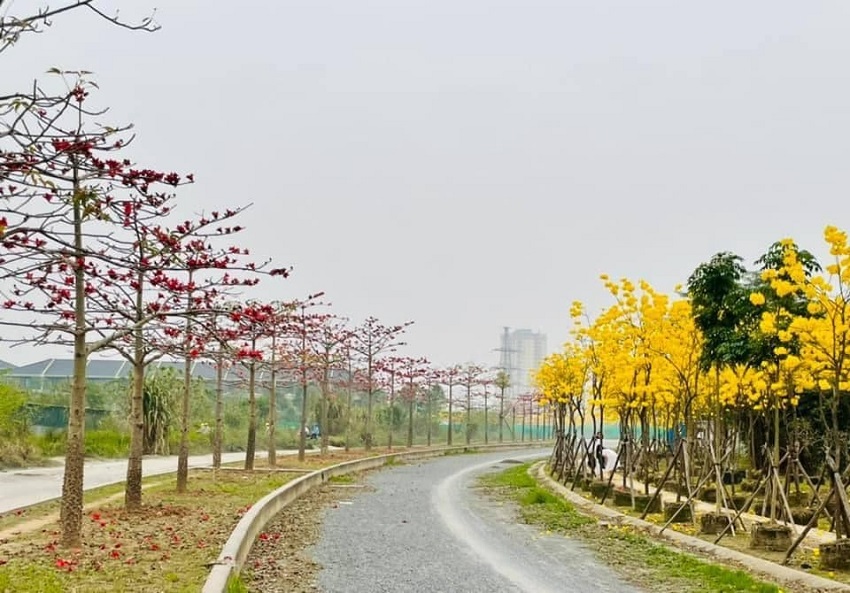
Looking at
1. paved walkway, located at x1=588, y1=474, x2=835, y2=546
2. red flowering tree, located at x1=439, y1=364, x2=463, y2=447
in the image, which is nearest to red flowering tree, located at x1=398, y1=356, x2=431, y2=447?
red flowering tree, located at x1=439, y1=364, x2=463, y2=447

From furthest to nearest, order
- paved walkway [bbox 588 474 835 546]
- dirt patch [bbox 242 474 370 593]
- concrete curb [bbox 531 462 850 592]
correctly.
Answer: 1. paved walkway [bbox 588 474 835 546]
2. concrete curb [bbox 531 462 850 592]
3. dirt patch [bbox 242 474 370 593]

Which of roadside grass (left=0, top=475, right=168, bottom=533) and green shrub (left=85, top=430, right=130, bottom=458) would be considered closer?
roadside grass (left=0, top=475, right=168, bottom=533)

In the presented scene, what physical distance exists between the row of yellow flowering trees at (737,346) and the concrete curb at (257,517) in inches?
253

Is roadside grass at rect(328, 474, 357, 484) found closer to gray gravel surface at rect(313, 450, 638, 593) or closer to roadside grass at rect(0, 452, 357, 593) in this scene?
gray gravel surface at rect(313, 450, 638, 593)

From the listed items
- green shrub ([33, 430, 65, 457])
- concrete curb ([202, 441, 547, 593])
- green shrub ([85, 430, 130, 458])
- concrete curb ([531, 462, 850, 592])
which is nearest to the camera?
concrete curb ([202, 441, 547, 593])

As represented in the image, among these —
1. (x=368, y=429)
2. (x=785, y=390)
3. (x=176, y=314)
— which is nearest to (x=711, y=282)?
(x=785, y=390)

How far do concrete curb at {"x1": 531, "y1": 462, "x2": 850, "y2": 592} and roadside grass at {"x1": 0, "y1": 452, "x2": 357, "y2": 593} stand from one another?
5.77 metres

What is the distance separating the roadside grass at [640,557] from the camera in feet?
29.8

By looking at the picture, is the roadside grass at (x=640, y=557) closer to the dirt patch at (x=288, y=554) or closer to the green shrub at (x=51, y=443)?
the dirt patch at (x=288, y=554)

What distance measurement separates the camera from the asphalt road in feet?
51.0

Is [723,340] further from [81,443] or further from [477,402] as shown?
[477,402]

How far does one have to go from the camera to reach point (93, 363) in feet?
165

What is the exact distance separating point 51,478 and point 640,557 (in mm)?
14336

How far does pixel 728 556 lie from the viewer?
10.8 metres
